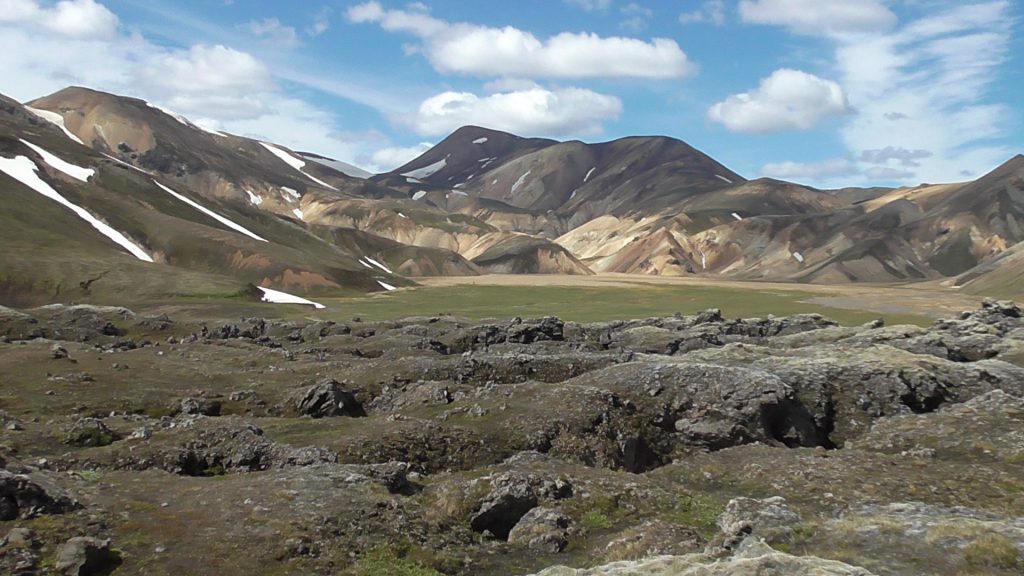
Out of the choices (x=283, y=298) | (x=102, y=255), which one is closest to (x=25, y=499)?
(x=283, y=298)

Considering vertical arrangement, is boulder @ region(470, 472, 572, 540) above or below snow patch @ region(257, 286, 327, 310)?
above

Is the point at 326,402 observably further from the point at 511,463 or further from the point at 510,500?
the point at 510,500

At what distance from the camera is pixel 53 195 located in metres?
187

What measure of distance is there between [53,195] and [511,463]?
19873 centimetres

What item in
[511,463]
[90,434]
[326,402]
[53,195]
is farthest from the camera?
[53,195]

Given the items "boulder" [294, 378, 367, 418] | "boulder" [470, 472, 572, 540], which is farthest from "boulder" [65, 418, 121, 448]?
"boulder" [470, 472, 572, 540]

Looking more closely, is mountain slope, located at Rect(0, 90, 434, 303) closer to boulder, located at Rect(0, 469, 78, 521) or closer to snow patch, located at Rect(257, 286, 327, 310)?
snow patch, located at Rect(257, 286, 327, 310)

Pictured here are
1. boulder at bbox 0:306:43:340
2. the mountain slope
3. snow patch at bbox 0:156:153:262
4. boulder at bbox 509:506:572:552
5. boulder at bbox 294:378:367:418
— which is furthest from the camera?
snow patch at bbox 0:156:153:262

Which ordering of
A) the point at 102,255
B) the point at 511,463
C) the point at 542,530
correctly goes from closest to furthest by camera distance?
the point at 542,530
the point at 511,463
the point at 102,255

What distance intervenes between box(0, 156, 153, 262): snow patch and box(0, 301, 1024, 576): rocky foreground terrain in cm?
13784

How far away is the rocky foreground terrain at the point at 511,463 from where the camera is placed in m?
21.0

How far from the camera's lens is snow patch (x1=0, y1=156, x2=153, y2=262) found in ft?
589

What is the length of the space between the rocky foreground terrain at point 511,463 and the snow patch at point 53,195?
138 metres

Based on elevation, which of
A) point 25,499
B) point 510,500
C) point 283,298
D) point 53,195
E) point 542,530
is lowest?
point 283,298
